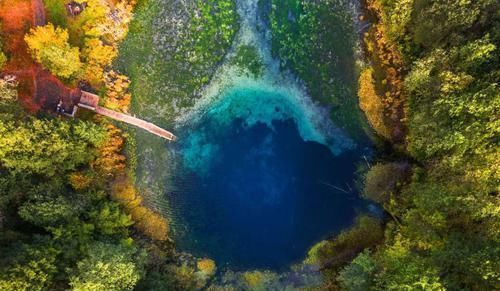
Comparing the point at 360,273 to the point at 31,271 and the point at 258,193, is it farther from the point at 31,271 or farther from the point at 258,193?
the point at 31,271

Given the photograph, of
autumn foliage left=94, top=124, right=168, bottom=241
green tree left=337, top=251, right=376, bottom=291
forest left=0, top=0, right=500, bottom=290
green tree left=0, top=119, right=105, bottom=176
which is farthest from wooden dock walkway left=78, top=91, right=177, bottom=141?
green tree left=337, top=251, right=376, bottom=291

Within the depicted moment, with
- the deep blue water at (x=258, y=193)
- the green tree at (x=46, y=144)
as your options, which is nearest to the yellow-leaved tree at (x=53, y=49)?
the green tree at (x=46, y=144)

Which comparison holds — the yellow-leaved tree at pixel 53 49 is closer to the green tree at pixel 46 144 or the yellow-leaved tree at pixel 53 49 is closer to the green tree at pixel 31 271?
the green tree at pixel 46 144

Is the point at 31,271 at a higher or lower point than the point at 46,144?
lower

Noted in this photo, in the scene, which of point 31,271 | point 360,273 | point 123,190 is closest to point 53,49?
point 123,190

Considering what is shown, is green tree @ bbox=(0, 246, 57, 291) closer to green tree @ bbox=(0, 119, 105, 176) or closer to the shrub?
green tree @ bbox=(0, 119, 105, 176)

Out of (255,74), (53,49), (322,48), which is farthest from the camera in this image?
(255,74)
